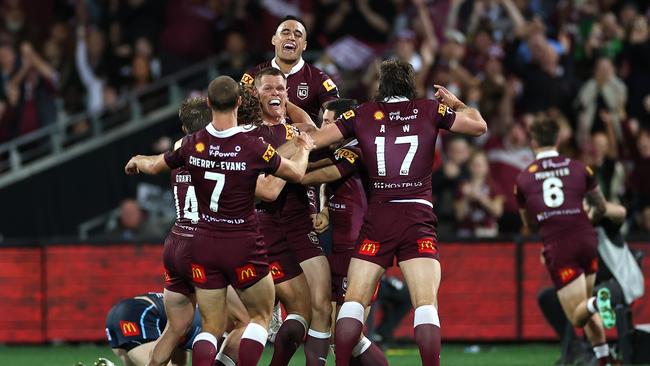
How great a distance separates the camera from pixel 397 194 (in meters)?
9.68

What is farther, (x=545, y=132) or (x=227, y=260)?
(x=545, y=132)

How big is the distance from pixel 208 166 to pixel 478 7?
9.62 m

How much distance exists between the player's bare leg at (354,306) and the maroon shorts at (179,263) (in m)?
1.10

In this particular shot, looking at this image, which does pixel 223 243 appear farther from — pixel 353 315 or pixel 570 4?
pixel 570 4

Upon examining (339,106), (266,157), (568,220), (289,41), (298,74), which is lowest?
(568,220)

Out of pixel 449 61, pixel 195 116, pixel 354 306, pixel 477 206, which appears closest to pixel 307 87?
pixel 195 116

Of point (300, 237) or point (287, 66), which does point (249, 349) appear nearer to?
point (300, 237)

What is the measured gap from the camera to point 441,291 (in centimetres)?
1509

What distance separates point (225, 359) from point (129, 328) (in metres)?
0.97

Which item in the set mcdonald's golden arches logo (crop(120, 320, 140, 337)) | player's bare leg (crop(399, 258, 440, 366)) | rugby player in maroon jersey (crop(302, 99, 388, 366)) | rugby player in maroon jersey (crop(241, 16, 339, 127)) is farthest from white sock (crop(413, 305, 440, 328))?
mcdonald's golden arches logo (crop(120, 320, 140, 337))

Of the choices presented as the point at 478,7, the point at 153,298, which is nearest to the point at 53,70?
the point at 478,7

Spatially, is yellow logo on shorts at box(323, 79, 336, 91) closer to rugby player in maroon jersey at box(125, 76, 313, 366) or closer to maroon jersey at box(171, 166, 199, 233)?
rugby player in maroon jersey at box(125, 76, 313, 366)

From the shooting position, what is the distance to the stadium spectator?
15633 mm

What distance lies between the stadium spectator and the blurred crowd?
2 centimetres
